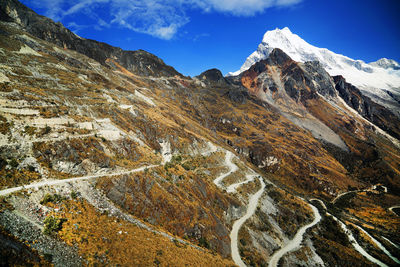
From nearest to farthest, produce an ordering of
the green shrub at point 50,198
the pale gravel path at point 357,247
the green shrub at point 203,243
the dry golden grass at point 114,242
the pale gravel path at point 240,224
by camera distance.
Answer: the dry golden grass at point 114,242, the green shrub at point 50,198, the green shrub at point 203,243, the pale gravel path at point 240,224, the pale gravel path at point 357,247

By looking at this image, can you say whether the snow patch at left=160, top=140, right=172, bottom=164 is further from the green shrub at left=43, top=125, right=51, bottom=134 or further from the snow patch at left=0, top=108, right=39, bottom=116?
the snow patch at left=0, top=108, right=39, bottom=116

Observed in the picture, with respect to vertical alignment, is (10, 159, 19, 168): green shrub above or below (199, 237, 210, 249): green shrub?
above

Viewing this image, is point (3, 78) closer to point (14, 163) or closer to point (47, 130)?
point (47, 130)

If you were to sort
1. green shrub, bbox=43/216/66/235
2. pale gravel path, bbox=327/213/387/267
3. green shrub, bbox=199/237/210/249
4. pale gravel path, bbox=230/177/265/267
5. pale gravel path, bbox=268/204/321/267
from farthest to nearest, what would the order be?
pale gravel path, bbox=327/213/387/267
pale gravel path, bbox=268/204/321/267
pale gravel path, bbox=230/177/265/267
green shrub, bbox=199/237/210/249
green shrub, bbox=43/216/66/235

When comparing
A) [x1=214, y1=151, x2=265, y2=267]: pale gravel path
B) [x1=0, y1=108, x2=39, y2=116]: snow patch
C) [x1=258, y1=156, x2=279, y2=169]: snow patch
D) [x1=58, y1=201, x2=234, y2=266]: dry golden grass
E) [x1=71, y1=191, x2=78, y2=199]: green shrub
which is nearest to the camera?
[x1=58, y1=201, x2=234, y2=266]: dry golden grass

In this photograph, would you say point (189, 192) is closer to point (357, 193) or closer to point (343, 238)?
point (343, 238)

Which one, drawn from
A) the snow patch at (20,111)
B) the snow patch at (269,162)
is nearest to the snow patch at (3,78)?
the snow patch at (20,111)

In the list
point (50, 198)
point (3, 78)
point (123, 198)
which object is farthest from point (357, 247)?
point (3, 78)

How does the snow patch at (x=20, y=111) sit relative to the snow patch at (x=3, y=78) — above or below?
below

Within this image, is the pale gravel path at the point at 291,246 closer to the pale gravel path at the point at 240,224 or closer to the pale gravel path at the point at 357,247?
the pale gravel path at the point at 240,224

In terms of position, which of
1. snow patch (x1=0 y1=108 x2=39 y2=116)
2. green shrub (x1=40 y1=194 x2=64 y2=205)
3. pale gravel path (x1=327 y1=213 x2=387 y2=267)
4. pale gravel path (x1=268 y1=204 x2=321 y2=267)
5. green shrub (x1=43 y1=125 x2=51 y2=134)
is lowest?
pale gravel path (x1=268 y1=204 x2=321 y2=267)

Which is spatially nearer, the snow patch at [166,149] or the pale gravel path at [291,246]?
the pale gravel path at [291,246]

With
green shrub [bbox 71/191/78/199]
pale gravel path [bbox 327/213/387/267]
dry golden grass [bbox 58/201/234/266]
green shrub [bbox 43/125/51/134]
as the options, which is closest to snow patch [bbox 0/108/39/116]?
green shrub [bbox 43/125/51/134]

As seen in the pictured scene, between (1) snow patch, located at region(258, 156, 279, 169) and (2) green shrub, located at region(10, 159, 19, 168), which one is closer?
(2) green shrub, located at region(10, 159, 19, 168)
